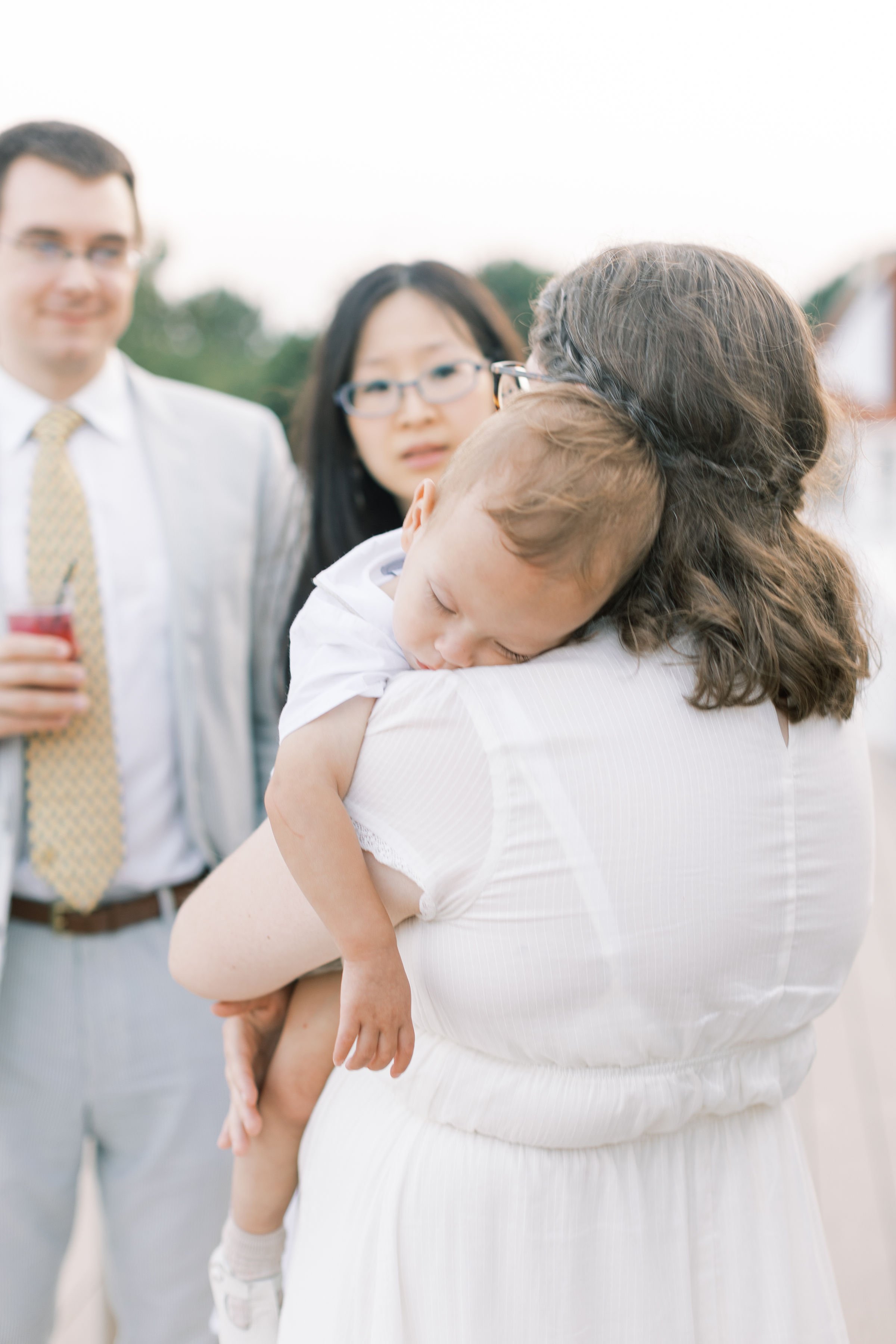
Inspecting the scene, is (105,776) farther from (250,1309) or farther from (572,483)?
(572,483)

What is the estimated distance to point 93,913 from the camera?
199 cm

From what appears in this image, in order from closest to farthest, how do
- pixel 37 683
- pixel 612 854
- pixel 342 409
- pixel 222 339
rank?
pixel 612 854
pixel 37 683
pixel 342 409
pixel 222 339

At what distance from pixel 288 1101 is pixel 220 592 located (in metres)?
1.06

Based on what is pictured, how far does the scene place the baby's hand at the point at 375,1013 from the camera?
101cm

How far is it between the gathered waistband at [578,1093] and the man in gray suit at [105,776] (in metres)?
1.05

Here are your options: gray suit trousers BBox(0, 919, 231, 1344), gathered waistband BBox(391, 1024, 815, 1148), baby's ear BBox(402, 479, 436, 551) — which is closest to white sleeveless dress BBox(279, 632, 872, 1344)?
gathered waistband BBox(391, 1024, 815, 1148)

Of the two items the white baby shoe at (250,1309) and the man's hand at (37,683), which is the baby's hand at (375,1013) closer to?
the white baby shoe at (250,1309)

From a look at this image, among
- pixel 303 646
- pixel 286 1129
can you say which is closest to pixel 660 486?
pixel 303 646

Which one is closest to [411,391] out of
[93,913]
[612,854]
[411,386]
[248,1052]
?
[411,386]

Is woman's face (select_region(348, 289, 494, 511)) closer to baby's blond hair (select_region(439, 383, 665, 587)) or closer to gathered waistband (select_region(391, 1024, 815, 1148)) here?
baby's blond hair (select_region(439, 383, 665, 587))

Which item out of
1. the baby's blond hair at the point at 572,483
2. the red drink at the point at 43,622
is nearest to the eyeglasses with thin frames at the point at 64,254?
the red drink at the point at 43,622

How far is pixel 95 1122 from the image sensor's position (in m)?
2.00

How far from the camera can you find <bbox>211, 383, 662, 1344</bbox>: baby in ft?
Answer: 3.19

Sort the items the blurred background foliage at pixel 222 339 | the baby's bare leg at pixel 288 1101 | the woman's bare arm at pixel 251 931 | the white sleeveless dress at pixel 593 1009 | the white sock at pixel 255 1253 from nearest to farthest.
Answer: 1. the white sleeveless dress at pixel 593 1009
2. the woman's bare arm at pixel 251 931
3. the baby's bare leg at pixel 288 1101
4. the white sock at pixel 255 1253
5. the blurred background foliage at pixel 222 339
